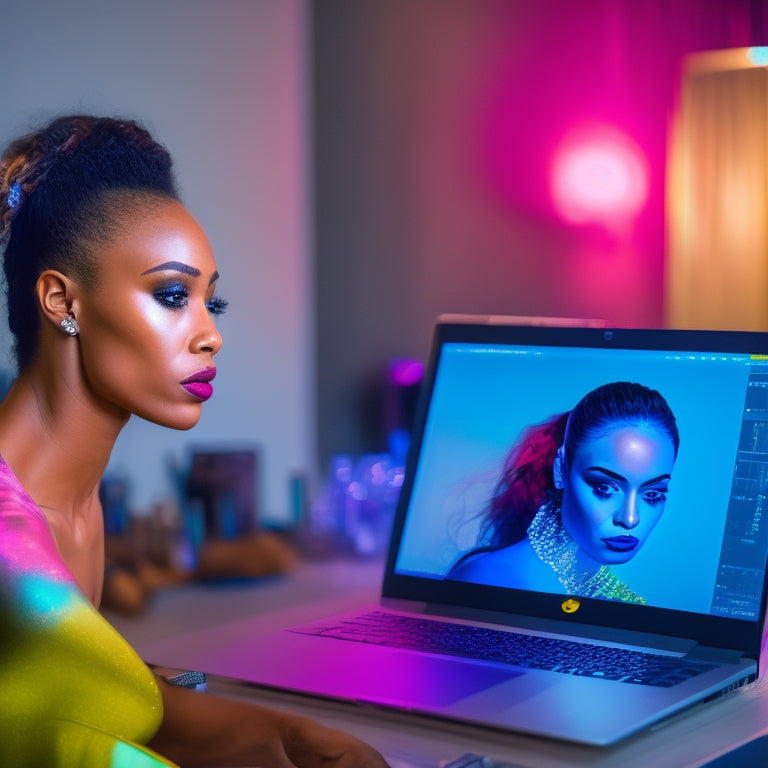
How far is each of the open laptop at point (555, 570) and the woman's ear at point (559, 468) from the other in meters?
0.02

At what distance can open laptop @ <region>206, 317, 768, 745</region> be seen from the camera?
2.51 feet

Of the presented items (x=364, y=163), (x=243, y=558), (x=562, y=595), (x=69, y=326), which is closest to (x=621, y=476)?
(x=562, y=595)

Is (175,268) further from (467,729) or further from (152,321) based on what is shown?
(467,729)

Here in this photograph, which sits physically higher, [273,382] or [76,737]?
[273,382]

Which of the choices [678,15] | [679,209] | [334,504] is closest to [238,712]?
[679,209]

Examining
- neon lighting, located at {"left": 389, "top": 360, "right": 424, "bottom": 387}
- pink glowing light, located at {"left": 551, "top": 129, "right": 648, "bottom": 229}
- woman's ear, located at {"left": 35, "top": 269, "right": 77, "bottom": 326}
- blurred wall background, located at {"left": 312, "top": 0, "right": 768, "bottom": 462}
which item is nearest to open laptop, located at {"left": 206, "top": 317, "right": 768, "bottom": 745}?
woman's ear, located at {"left": 35, "top": 269, "right": 77, "bottom": 326}

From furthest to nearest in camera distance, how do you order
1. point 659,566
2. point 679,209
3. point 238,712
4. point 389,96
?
point 389,96, point 679,209, point 659,566, point 238,712

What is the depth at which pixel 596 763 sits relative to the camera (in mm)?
647

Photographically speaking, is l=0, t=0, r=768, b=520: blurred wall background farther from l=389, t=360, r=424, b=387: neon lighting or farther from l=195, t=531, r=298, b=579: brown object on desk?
l=195, t=531, r=298, b=579: brown object on desk

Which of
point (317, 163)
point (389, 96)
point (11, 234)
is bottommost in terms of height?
point (11, 234)

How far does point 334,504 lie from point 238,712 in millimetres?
1127

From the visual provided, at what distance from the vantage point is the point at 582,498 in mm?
916

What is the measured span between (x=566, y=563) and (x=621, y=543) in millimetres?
52

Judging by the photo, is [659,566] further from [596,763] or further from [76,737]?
[76,737]
